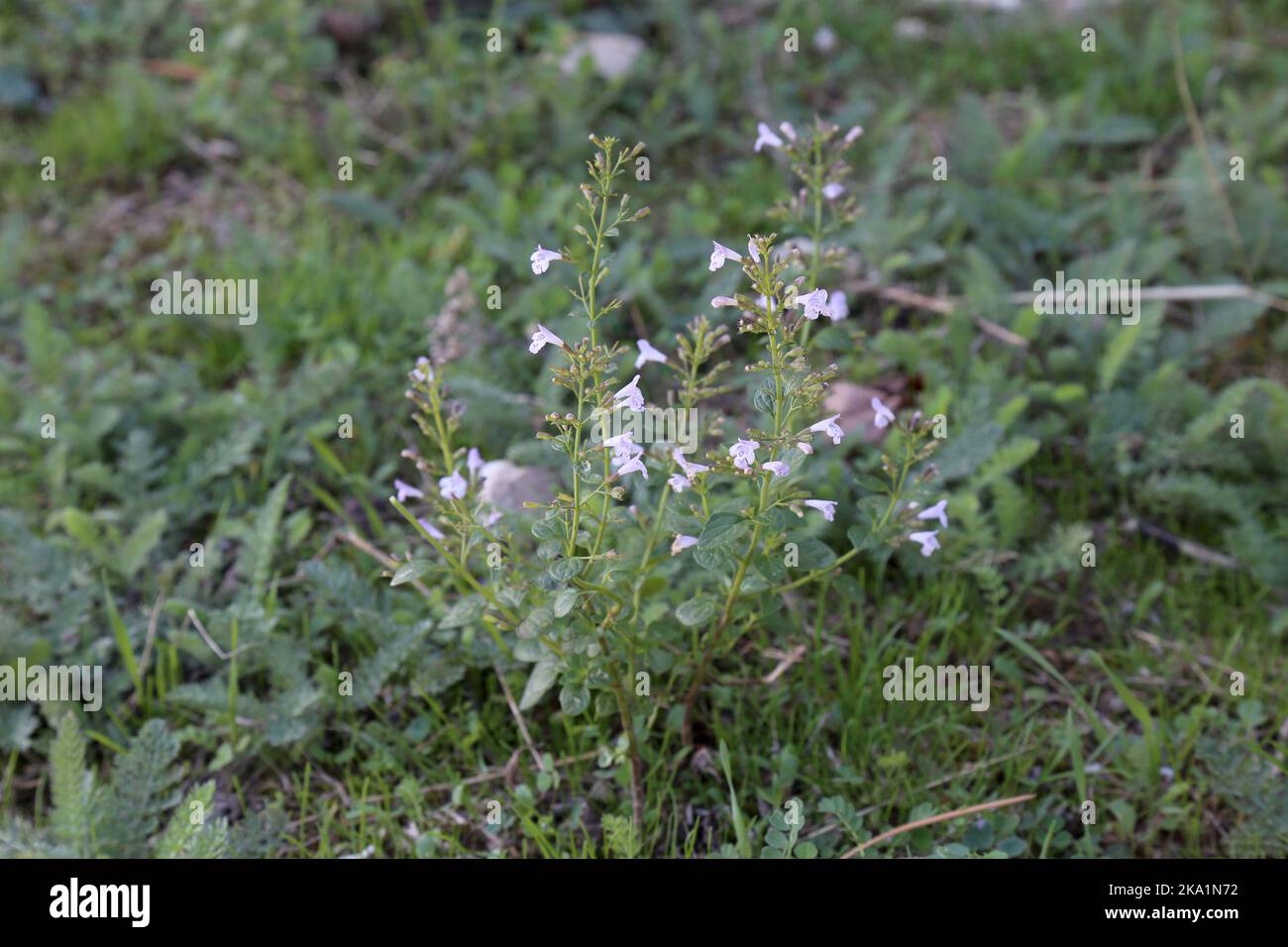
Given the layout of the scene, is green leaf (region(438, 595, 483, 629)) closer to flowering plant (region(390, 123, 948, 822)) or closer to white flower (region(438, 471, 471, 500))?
flowering plant (region(390, 123, 948, 822))

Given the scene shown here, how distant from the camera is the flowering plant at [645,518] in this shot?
2104 mm

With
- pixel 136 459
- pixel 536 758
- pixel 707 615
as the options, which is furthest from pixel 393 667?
pixel 136 459

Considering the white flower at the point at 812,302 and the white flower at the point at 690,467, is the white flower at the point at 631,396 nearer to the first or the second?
the white flower at the point at 690,467

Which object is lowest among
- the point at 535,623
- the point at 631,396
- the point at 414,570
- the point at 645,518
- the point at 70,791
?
the point at 70,791

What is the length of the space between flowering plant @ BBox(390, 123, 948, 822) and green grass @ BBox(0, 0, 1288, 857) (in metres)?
0.15

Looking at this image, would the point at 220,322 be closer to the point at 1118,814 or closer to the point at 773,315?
the point at 773,315

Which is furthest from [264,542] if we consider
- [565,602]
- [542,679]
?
[565,602]

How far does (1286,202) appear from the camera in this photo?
4.16 meters

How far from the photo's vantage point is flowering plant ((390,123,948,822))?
2.10 m

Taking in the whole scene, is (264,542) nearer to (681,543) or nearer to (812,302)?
(681,543)

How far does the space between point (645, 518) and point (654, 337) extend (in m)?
1.33

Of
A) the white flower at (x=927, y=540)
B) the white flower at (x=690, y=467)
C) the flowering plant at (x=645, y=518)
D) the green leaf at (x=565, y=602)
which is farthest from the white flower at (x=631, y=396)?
the white flower at (x=927, y=540)

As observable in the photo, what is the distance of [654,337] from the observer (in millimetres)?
3816

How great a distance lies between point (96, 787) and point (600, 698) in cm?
120
